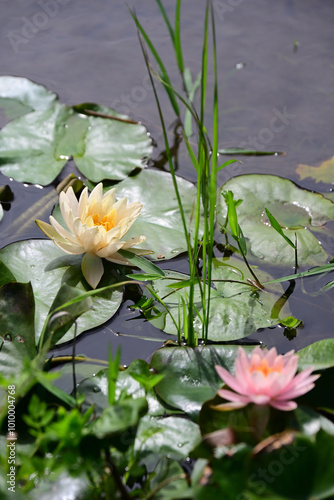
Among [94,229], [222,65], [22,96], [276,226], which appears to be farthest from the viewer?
[222,65]

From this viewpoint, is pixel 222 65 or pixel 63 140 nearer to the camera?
pixel 63 140

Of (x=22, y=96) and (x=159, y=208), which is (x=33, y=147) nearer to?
(x=22, y=96)

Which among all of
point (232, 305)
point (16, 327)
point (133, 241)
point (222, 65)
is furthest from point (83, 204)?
point (222, 65)

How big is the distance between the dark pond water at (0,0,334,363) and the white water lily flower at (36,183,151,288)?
12.3 inches

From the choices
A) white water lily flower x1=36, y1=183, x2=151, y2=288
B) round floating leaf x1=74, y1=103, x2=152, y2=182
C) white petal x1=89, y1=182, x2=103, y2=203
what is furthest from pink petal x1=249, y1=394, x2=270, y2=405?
round floating leaf x1=74, y1=103, x2=152, y2=182

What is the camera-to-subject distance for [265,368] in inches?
52.4

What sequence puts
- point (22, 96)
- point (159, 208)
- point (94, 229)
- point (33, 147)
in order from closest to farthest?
point (94, 229) < point (159, 208) < point (33, 147) < point (22, 96)

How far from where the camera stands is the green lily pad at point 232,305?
1790 millimetres

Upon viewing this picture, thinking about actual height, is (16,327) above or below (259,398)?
below

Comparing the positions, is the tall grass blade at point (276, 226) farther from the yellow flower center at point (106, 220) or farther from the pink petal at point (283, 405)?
the pink petal at point (283, 405)

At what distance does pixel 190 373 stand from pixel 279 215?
100 cm

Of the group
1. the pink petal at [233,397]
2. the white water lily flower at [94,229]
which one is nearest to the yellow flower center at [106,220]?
the white water lily flower at [94,229]

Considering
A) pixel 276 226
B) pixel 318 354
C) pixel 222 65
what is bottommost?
pixel 318 354

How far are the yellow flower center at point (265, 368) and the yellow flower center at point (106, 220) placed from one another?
883mm
